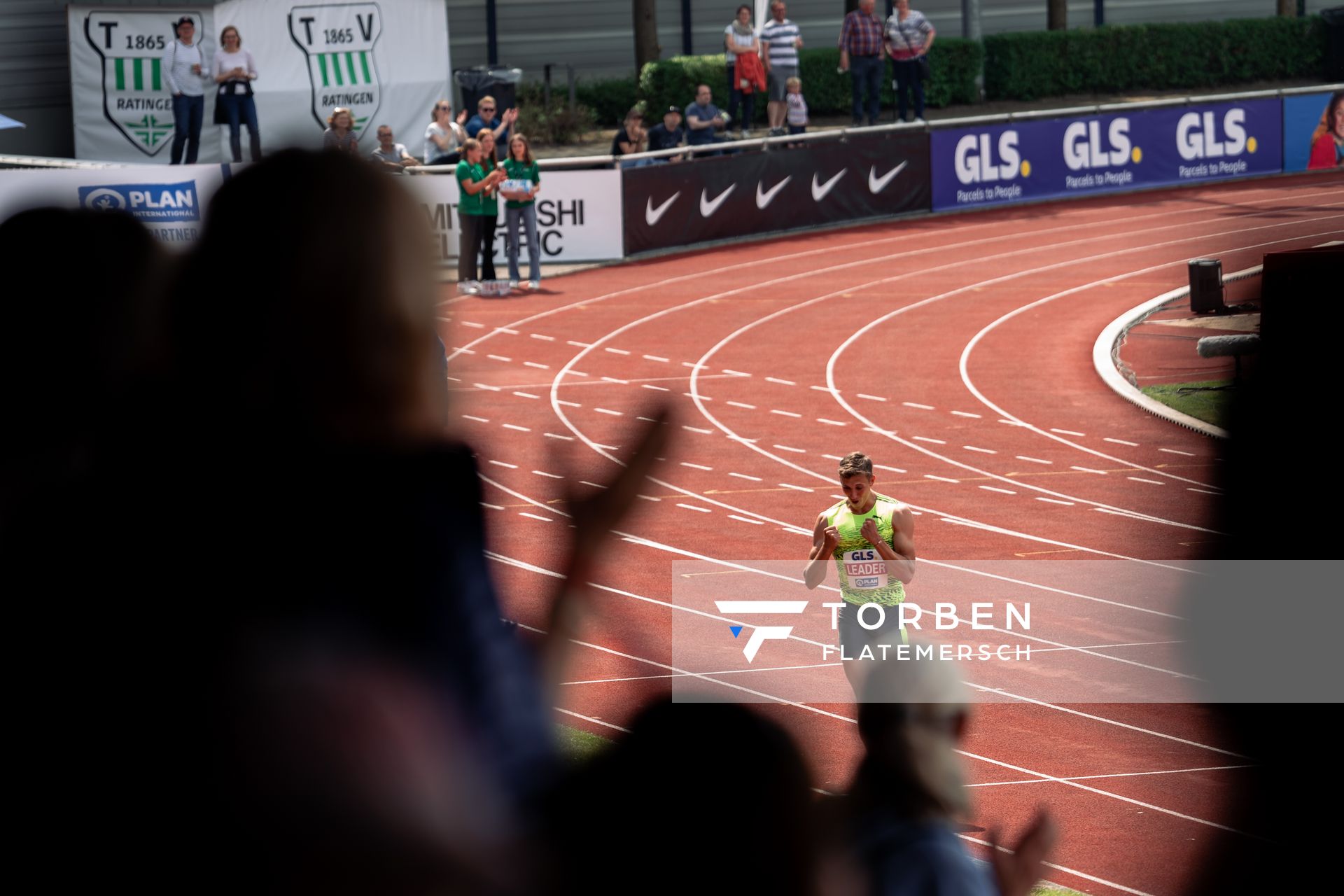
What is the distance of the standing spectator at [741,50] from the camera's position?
29438 millimetres

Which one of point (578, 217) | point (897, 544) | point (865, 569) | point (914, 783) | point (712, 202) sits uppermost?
point (712, 202)

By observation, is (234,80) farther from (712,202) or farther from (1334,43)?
(1334,43)

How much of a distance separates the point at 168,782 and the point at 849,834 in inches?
39.9

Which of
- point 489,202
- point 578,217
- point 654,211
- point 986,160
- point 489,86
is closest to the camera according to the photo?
point 489,202

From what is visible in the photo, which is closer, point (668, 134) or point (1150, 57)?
point (668, 134)

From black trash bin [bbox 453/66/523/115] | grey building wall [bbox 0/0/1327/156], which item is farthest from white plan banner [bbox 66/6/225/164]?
black trash bin [bbox 453/66/523/115]

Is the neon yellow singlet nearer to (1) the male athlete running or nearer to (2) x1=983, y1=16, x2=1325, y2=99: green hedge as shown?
(1) the male athlete running

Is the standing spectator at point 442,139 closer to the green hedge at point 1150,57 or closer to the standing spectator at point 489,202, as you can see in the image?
the standing spectator at point 489,202

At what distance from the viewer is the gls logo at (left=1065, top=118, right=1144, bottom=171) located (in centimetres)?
3058

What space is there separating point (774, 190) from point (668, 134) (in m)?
2.20

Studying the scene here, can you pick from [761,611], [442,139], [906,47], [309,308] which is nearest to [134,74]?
[442,139]

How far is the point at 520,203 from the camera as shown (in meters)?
23.0

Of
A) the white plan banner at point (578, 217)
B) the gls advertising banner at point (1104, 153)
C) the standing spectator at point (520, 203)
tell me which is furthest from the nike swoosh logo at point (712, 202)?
the gls advertising banner at point (1104, 153)

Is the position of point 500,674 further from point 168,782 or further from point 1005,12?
point 1005,12
